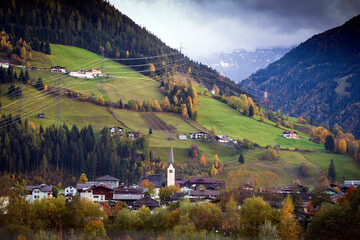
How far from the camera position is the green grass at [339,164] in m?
119

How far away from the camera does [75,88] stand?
15038 cm

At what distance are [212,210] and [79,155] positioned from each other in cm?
5730

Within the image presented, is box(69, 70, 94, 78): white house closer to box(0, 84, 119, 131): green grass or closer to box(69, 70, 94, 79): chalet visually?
box(69, 70, 94, 79): chalet

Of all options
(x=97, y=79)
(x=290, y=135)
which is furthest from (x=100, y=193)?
(x=97, y=79)

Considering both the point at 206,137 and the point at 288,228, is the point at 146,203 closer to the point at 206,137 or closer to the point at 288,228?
the point at 288,228

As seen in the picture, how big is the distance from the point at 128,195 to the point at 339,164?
68303mm

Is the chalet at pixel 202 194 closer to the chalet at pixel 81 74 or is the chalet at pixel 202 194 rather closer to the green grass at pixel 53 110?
the green grass at pixel 53 110

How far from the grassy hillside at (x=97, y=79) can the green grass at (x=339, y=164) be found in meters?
59.1

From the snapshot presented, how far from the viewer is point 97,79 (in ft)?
545

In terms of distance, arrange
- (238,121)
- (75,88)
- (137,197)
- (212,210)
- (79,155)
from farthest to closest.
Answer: (238,121) < (75,88) < (79,155) < (137,197) < (212,210)

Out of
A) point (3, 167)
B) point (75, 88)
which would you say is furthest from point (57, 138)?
point (75, 88)

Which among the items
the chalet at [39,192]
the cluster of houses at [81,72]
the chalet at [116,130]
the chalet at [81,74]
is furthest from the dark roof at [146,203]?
the chalet at [81,74]

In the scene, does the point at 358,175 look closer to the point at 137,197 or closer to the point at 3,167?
the point at 137,197

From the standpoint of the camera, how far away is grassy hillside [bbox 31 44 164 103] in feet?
502
